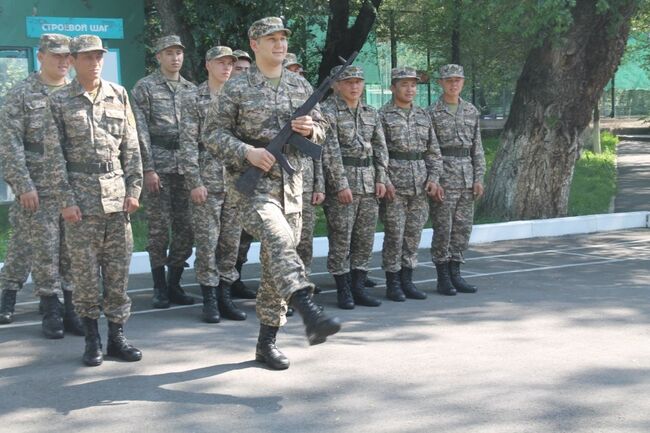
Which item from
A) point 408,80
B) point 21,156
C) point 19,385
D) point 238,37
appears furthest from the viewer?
point 238,37

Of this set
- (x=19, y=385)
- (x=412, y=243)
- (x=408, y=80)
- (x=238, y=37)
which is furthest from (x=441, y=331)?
(x=238, y=37)

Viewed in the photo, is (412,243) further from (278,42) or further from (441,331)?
(278,42)

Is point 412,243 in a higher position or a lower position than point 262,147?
lower

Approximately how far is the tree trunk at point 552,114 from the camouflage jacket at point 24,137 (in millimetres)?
8060

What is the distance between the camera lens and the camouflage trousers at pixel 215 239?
8.00m

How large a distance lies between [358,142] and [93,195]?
2768 mm

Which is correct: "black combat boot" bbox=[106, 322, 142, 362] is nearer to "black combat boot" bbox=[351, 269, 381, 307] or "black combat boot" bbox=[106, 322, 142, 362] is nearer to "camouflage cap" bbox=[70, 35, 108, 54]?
"camouflage cap" bbox=[70, 35, 108, 54]

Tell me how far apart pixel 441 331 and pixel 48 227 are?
2.86 meters

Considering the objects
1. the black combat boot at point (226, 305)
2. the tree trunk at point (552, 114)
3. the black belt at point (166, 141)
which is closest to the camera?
the black combat boot at point (226, 305)

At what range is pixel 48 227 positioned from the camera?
24.3ft

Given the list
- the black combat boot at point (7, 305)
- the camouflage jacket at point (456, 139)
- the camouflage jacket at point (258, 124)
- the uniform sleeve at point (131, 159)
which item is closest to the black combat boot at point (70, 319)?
the black combat boot at point (7, 305)

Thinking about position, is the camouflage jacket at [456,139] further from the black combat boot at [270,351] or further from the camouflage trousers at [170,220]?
the black combat boot at [270,351]

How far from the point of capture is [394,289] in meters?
8.84

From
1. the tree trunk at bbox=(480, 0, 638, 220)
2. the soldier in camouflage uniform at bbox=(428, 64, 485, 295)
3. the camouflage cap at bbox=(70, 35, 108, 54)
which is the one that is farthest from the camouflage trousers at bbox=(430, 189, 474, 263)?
the tree trunk at bbox=(480, 0, 638, 220)
